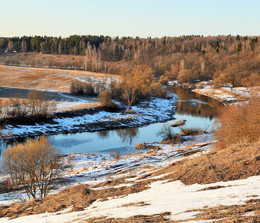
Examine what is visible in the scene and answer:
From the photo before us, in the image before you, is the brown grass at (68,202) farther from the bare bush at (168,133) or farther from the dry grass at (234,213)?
the bare bush at (168,133)

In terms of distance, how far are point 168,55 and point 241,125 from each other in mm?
111267

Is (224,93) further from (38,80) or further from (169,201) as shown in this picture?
(169,201)

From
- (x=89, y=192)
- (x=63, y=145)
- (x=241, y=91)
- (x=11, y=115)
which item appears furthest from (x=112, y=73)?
(x=89, y=192)

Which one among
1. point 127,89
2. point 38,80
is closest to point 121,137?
point 127,89

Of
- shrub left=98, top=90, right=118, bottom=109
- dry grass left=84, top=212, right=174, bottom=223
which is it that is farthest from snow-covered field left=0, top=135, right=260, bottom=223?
shrub left=98, top=90, right=118, bottom=109

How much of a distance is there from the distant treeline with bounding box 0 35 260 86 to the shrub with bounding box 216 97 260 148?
5607 cm

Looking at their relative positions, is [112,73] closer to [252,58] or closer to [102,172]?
[252,58]

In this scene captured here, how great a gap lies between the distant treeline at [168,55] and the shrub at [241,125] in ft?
184

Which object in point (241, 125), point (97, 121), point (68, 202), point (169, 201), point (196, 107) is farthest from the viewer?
point (196, 107)

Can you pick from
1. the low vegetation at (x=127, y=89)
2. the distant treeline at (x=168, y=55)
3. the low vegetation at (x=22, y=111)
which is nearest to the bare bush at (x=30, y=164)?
the low vegetation at (x=22, y=111)

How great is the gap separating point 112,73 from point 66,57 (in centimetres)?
4382

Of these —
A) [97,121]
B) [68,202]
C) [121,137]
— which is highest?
[68,202]

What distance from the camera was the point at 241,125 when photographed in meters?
17.2

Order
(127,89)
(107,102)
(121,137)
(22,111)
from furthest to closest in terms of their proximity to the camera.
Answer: (127,89) < (107,102) < (22,111) < (121,137)
